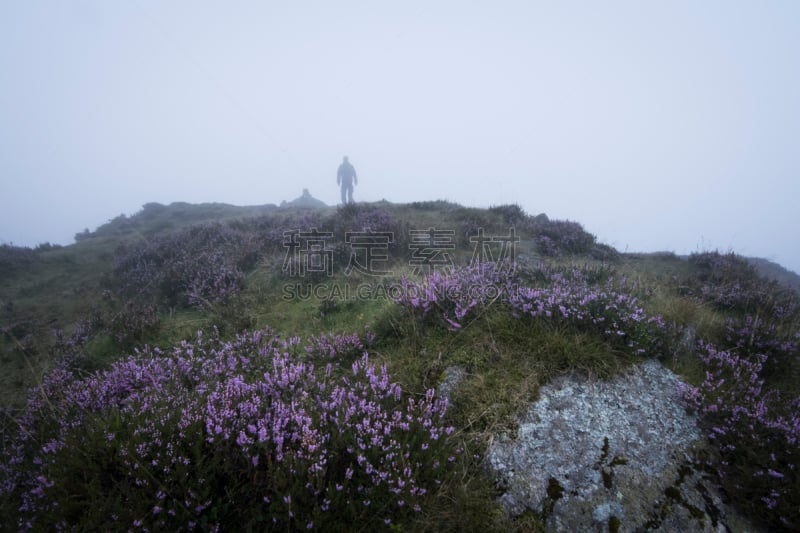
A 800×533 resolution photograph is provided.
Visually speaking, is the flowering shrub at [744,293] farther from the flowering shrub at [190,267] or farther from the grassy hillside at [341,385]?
the flowering shrub at [190,267]

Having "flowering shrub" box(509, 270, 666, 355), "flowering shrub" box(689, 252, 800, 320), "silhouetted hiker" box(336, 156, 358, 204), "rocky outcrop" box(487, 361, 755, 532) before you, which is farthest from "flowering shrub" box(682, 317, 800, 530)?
"silhouetted hiker" box(336, 156, 358, 204)

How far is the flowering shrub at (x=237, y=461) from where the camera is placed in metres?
1.97

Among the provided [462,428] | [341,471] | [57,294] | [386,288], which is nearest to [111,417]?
[341,471]

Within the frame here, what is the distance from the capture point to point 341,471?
225 centimetres

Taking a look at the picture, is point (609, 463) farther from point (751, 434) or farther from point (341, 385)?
point (341, 385)

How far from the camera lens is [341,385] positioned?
309 centimetres

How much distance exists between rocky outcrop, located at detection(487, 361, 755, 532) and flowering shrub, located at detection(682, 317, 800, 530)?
0.46 feet

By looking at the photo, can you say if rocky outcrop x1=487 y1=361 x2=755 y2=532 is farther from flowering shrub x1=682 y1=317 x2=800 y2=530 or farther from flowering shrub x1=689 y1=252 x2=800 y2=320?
flowering shrub x1=689 y1=252 x2=800 y2=320

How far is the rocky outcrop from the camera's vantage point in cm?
221

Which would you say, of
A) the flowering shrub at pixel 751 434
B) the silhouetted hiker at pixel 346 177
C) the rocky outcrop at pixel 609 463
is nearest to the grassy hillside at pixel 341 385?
the flowering shrub at pixel 751 434

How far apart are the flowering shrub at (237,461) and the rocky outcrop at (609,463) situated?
0.63 meters

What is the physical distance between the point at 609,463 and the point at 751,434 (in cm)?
106

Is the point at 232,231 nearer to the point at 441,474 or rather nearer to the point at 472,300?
the point at 472,300

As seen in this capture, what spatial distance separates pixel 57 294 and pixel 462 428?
973 cm
